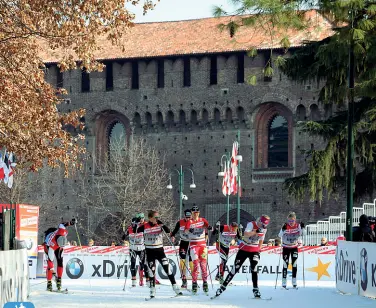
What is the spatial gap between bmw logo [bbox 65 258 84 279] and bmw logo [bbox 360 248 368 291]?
1597 cm

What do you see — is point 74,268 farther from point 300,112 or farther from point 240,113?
point 240,113

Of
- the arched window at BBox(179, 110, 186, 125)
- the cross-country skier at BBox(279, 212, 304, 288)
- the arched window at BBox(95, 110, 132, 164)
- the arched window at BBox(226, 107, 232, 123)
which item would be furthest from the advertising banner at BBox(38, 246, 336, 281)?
the arched window at BBox(95, 110, 132, 164)

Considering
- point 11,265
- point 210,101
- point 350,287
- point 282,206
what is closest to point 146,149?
point 210,101

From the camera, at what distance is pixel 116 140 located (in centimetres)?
6725

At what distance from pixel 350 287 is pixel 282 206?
122 ft

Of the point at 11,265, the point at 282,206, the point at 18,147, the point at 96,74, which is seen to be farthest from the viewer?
the point at 96,74

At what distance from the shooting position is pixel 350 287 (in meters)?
25.4

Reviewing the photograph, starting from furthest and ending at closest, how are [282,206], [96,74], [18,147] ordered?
[96,74], [282,206], [18,147]

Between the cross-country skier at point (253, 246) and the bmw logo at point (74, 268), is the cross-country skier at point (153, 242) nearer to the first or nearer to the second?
the cross-country skier at point (253, 246)

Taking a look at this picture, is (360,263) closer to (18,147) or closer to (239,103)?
(18,147)

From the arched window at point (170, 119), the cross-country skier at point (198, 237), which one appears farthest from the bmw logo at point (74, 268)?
the arched window at point (170, 119)

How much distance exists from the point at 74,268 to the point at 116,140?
2879 centimetres

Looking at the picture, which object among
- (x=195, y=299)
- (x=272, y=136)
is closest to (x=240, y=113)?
(x=272, y=136)

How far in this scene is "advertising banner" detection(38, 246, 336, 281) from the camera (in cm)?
3712
